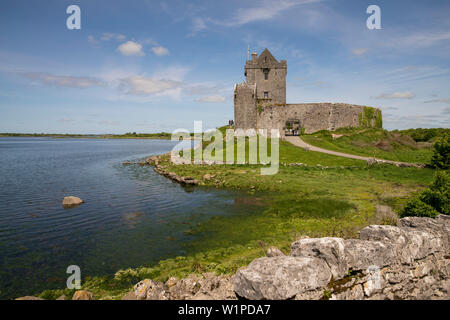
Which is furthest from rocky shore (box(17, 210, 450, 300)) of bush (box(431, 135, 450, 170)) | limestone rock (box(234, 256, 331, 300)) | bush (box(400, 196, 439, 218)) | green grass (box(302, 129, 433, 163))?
green grass (box(302, 129, 433, 163))

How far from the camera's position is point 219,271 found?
846cm

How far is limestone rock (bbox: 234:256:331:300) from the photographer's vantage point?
436 cm

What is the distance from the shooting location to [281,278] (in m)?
4.43

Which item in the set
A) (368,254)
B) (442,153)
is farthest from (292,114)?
(368,254)

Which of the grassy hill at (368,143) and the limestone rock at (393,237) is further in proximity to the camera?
the grassy hill at (368,143)

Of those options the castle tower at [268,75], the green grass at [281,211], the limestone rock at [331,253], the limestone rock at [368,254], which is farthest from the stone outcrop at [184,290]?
the castle tower at [268,75]

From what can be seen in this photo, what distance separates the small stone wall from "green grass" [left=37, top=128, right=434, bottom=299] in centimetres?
287

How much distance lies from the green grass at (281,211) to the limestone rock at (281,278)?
13.0ft

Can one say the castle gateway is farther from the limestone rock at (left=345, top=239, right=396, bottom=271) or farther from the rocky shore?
the limestone rock at (left=345, top=239, right=396, bottom=271)

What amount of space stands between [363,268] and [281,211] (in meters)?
9.52

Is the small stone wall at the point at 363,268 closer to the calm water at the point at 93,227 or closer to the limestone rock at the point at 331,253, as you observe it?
the limestone rock at the point at 331,253

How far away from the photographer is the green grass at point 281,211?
883cm

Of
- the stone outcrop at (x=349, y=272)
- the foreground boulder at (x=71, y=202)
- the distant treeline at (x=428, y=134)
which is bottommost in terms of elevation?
the foreground boulder at (x=71, y=202)

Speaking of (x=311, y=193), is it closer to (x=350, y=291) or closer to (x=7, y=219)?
(x=350, y=291)
